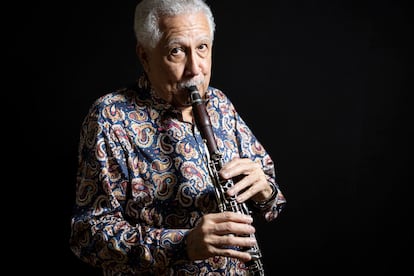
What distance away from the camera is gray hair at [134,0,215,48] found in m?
1.50

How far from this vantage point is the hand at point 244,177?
4.77 ft

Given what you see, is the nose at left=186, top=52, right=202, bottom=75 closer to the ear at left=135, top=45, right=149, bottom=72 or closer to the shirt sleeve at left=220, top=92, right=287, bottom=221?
the ear at left=135, top=45, right=149, bottom=72

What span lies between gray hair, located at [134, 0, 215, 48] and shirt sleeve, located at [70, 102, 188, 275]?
27 centimetres

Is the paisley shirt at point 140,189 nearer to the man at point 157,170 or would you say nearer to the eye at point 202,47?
the man at point 157,170

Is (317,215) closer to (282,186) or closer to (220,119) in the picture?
(282,186)

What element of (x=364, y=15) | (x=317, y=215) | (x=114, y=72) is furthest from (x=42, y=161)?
(x=364, y=15)

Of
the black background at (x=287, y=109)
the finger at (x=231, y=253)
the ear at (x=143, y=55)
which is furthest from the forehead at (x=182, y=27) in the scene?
the finger at (x=231, y=253)

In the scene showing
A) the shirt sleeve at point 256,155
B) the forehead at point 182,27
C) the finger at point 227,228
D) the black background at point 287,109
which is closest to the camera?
the finger at point 227,228

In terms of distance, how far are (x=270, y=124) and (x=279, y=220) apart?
0.43 metres

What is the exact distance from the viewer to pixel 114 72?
1980 mm

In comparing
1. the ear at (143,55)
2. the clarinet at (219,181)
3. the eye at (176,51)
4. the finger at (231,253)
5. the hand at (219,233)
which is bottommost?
the finger at (231,253)

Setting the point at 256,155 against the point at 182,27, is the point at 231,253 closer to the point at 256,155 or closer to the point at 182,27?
the point at 256,155

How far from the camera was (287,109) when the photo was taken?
2.21m

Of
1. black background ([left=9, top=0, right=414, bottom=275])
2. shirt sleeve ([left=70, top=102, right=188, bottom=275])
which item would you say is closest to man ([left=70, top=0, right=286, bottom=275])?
shirt sleeve ([left=70, top=102, right=188, bottom=275])
